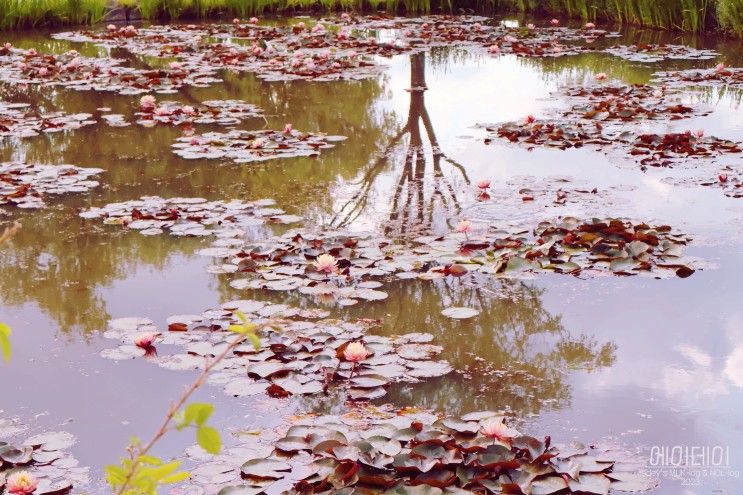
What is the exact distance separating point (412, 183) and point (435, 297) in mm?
1715

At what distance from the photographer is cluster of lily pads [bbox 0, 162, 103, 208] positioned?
461 cm

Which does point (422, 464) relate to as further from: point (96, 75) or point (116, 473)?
point (96, 75)

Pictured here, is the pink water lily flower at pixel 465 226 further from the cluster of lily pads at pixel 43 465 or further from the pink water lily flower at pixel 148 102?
the pink water lily flower at pixel 148 102

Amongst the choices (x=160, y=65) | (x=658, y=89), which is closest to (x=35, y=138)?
(x=160, y=65)

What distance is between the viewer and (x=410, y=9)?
1391 cm

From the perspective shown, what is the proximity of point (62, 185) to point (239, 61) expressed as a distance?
4.54 metres

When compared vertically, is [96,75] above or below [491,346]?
above

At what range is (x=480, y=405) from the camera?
2502mm

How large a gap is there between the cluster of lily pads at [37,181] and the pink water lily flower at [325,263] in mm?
1907

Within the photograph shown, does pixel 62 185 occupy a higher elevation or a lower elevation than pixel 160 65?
lower

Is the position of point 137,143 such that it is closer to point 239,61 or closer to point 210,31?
point 239,61

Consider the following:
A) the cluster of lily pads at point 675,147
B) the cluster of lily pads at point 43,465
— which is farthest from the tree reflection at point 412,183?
the cluster of lily pads at point 43,465

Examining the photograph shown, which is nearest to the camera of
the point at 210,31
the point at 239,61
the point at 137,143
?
the point at 137,143

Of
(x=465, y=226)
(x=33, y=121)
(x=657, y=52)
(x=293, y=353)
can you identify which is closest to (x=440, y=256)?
(x=465, y=226)
